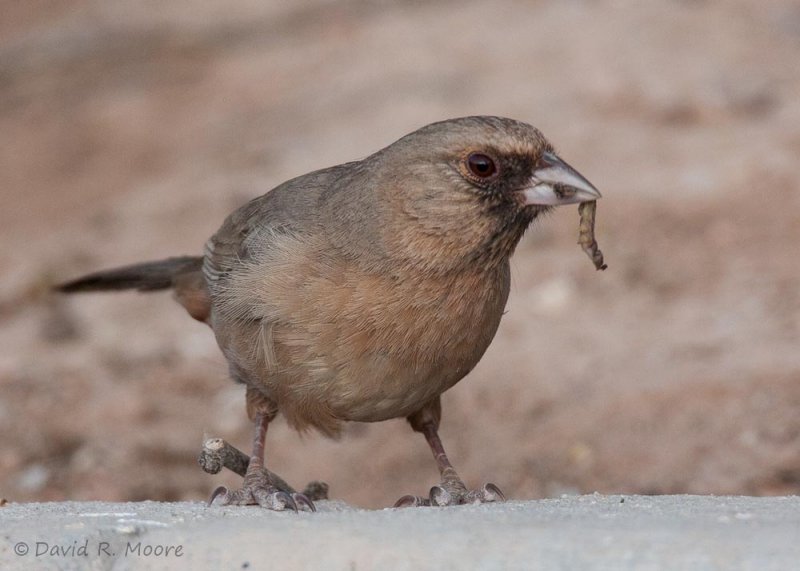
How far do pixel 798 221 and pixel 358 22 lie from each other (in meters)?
7.17

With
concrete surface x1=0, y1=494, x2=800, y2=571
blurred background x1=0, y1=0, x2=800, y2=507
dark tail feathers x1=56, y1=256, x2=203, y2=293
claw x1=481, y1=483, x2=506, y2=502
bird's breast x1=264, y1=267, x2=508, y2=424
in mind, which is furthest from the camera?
blurred background x1=0, y1=0, x2=800, y2=507

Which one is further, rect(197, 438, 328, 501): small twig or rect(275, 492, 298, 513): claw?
rect(197, 438, 328, 501): small twig

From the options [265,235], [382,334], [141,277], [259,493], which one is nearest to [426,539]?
[382,334]

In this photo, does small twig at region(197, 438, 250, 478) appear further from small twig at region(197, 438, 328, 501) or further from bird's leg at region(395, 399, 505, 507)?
bird's leg at region(395, 399, 505, 507)

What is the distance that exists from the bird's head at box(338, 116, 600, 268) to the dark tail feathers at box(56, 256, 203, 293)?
1.85 meters

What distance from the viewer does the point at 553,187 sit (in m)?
4.71

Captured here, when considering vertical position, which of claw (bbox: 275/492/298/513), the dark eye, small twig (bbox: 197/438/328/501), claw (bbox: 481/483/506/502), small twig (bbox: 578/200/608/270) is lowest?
claw (bbox: 481/483/506/502)

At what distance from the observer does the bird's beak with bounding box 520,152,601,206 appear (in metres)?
4.70

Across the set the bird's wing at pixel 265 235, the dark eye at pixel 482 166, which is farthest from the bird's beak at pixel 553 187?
the bird's wing at pixel 265 235

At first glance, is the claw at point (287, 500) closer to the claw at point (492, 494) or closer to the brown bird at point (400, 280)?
the brown bird at point (400, 280)

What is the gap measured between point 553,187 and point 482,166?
0.88ft

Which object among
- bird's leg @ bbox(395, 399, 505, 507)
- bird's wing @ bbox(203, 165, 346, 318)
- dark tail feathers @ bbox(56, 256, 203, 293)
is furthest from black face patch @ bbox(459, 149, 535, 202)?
dark tail feathers @ bbox(56, 256, 203, 293)

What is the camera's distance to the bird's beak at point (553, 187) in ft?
15.4

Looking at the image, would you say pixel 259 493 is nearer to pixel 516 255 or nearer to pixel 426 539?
pixel 426 539
